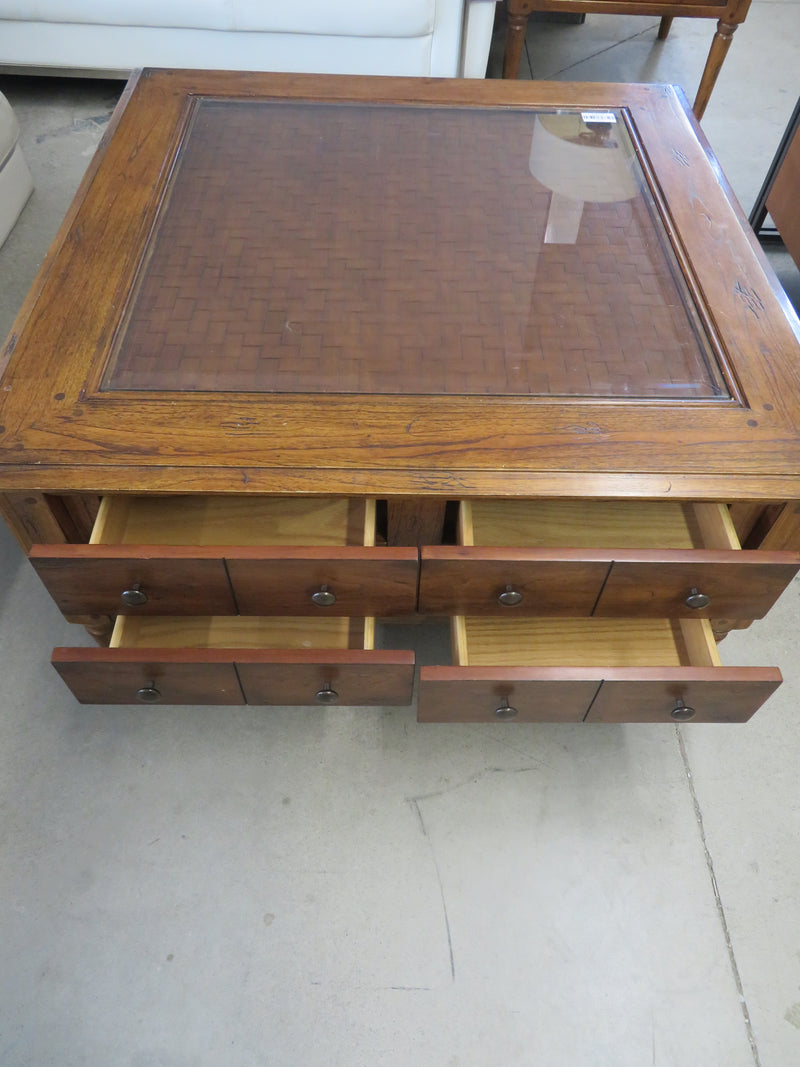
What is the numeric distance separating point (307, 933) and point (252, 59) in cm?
185

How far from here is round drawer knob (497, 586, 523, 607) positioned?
829 mm

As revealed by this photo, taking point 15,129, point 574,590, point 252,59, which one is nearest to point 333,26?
point 252,59

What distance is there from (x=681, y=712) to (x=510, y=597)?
0.22m

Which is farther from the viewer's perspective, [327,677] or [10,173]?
[10,173]

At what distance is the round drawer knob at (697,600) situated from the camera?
33.0 inches

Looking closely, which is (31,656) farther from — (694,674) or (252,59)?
(252,59)

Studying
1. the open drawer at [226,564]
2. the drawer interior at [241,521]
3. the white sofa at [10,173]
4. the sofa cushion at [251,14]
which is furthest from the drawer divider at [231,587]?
the sofa cushion at [251,14]

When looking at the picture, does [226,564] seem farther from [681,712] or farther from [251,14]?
[251,14]

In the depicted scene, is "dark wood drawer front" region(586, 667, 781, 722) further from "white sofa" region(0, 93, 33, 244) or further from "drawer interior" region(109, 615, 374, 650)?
"white sofa" region(0, 93, 33, 244)

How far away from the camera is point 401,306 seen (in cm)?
96

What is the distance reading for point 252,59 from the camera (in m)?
1.85

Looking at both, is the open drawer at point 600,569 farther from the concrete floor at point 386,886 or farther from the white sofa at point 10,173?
the white sofa at point 10,173

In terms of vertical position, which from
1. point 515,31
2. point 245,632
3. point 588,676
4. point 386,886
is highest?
point 515,31

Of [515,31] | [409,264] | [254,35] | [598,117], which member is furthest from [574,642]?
[254,35]
